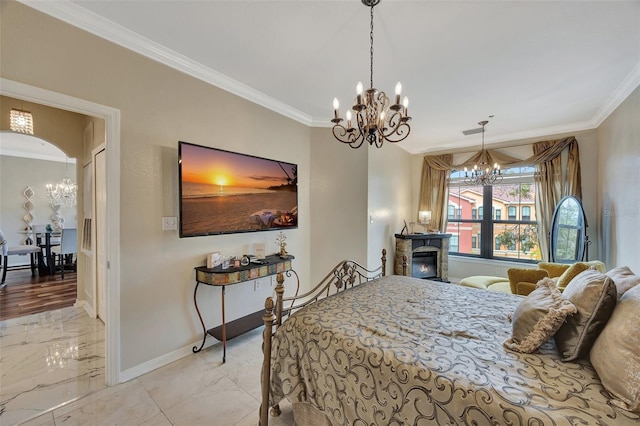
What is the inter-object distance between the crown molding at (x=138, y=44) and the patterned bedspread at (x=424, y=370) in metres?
2.53

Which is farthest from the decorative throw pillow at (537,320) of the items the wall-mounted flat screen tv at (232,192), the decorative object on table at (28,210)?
the decorative object on table at (28,210)

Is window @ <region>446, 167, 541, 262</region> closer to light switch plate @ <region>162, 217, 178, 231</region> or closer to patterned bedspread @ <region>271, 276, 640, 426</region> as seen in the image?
patterned bedspread @ <region>271, 276, 640, 426</region>

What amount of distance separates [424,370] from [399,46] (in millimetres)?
2434

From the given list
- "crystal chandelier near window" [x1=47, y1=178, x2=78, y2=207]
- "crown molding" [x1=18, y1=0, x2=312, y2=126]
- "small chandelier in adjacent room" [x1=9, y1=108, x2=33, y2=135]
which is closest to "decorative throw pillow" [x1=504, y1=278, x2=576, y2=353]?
"crown molding" [x1=18, y1=0, x2=312, y2=126]

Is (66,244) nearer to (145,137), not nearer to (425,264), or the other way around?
(145,137)

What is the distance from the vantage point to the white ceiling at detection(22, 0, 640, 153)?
185 centimetres

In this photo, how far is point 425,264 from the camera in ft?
16.6

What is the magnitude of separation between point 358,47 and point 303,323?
2.30 metres

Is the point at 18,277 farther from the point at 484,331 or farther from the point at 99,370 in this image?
the point at 484,331

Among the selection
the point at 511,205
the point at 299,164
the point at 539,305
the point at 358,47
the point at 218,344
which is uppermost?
the point at 358,47

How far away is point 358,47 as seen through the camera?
226 centimetres

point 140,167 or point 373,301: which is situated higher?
point 140,167

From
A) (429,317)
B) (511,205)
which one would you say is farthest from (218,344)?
(511,205)

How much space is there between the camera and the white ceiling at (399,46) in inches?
72.7
